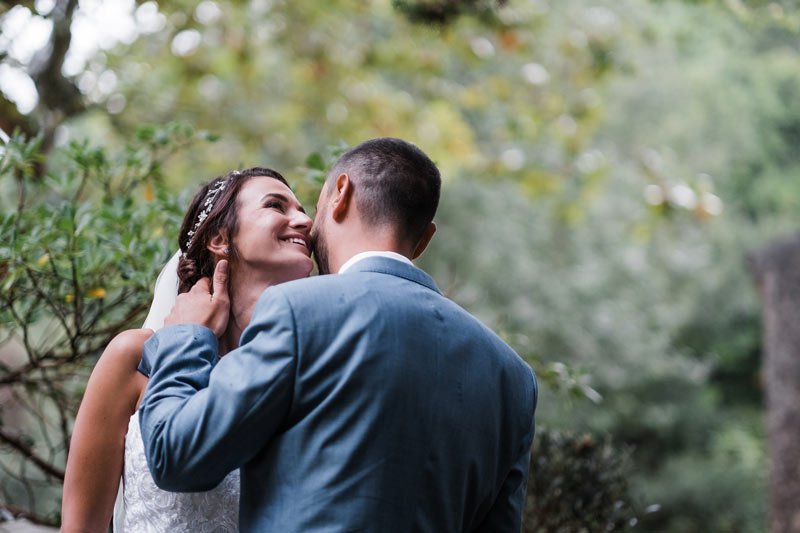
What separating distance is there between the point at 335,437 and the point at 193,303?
640 millimetres

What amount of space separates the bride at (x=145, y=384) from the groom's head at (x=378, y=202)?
1.19ft

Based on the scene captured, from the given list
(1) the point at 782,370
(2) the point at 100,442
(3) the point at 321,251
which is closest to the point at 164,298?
(2) the point at 100,442

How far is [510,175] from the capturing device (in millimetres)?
11492

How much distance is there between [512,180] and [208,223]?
36.5 feet

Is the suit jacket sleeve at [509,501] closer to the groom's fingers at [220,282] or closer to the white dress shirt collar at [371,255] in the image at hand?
the white dress shirt collar at [371,255]

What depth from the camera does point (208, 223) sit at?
8.90ft

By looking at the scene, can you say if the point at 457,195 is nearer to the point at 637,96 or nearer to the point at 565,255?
the point at 565,255

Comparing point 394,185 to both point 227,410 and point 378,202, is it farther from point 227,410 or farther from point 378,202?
point 227,410

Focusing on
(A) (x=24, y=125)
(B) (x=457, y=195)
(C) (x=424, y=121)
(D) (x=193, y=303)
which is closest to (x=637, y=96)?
(B) (x=457, y=195)

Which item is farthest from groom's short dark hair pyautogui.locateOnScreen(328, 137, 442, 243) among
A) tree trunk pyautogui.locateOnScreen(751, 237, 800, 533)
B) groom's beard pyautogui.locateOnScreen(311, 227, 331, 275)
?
tree trunk pyautogui.locateOnScreen(751, 237, 800, 533)

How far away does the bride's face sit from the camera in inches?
102

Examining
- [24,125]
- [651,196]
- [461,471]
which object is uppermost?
[461,471]

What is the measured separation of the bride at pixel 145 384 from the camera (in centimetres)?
246

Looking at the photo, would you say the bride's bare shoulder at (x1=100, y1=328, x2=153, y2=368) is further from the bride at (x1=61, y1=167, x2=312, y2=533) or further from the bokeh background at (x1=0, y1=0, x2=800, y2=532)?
the bokeh background at (x1=0, y1=0, x2=800, y2=532)
